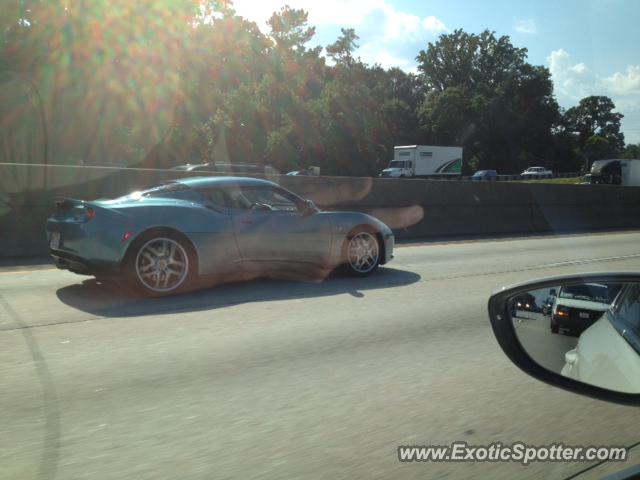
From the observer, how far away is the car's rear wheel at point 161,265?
6789 mm

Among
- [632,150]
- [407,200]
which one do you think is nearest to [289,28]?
[407,200]

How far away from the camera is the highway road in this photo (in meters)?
3.14

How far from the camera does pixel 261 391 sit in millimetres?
4145

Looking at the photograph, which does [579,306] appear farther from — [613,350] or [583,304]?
[613,350]

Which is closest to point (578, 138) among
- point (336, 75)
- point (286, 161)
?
point (336, 75)

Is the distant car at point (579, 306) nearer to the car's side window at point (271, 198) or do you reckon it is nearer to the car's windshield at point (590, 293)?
the car's windshield at point (590, 293)

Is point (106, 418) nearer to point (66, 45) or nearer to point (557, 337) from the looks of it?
point (557, 337)

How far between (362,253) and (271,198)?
4.91 feet

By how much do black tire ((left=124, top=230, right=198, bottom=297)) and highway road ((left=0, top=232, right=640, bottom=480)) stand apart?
0.21 metres

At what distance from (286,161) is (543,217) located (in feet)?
115

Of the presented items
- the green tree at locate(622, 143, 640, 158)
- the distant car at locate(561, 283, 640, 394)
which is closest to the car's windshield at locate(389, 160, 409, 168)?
the distant car at locate(561, 283, 640, 394)

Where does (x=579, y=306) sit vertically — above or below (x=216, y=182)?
below

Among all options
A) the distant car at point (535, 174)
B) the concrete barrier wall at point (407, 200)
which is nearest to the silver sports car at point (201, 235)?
the concrete barrier wall at point (407, 200)

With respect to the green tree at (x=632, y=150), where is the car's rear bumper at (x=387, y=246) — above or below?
below
